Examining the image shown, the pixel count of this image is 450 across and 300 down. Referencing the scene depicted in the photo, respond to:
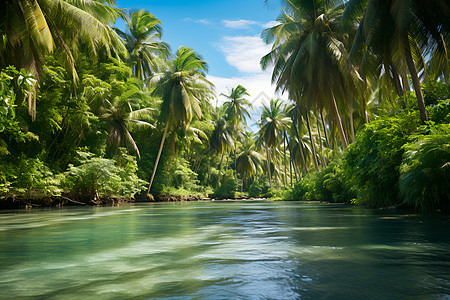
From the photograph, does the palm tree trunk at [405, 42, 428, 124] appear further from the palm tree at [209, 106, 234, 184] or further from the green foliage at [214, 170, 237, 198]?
the green foliage at [214, 170, 237, 198]

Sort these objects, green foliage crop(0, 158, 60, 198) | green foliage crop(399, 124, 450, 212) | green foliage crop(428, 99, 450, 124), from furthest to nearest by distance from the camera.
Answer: green foliage crop(0, 158, 60, 198) → green foliage crop(428, 99, 450, 124) → green foliage crop(399, 124, 450, 212)

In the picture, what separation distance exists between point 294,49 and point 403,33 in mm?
9936

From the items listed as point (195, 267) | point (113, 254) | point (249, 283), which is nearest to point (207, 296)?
point (249, 283)

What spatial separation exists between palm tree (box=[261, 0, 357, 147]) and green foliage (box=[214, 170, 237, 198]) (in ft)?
86.3

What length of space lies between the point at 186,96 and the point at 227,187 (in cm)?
2183

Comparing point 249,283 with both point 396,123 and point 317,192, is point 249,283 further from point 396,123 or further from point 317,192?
point 317,192

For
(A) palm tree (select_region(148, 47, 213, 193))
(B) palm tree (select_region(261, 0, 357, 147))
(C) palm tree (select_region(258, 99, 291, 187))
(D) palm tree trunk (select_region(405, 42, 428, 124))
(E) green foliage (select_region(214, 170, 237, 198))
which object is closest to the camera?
(D) palm tree trunk (select_region(405, 42, 428, 124))

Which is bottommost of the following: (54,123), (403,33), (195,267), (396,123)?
(195,267)

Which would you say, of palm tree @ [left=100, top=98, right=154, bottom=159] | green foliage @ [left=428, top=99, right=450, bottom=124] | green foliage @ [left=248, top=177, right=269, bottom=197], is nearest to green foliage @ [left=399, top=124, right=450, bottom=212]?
green foliage @ [left=428, top=99, right=450, bottom=124]

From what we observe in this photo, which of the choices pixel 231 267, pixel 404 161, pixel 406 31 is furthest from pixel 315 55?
pixel 231 267

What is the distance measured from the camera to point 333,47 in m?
17.1

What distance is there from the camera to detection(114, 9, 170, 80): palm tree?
29.8 meters

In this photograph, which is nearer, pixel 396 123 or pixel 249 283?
pixel 249 283

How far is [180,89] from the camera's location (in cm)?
2725
